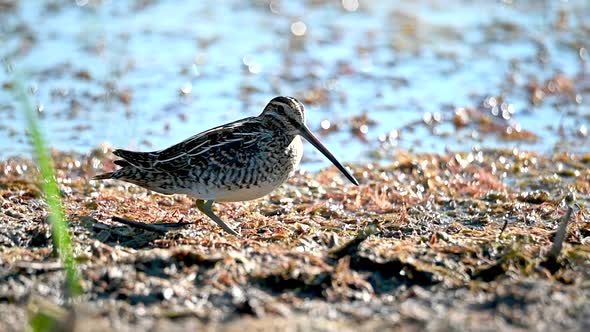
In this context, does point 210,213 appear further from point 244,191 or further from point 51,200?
point 51,200

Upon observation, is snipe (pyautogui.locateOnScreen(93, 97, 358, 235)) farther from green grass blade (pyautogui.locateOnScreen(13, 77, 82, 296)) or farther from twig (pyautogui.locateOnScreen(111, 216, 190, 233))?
green grass blade (pyautogui.locateOnScreen(13, 77, 82, 296))

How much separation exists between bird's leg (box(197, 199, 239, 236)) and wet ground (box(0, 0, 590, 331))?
9cm

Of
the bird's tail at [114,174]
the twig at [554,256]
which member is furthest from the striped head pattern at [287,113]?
the twig at [554,256]

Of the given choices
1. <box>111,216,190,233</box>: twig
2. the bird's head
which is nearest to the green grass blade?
<box>111,216,190,233</box>: twig

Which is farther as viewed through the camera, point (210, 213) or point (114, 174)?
point (114, 174)

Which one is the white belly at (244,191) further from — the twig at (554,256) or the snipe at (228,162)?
the twig at (554,256)

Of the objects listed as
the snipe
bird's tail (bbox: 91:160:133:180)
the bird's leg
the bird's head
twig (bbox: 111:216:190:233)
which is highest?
the bird's head

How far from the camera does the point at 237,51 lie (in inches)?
477

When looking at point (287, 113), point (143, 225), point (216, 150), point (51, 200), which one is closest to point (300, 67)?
point (287, 113)

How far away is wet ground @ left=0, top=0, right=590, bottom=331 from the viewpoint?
486 centimetres

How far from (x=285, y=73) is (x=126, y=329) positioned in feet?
24.3

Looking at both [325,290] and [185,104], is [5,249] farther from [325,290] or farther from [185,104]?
[185,104]

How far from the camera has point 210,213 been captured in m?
6.69

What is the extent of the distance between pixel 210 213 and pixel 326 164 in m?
2.50
